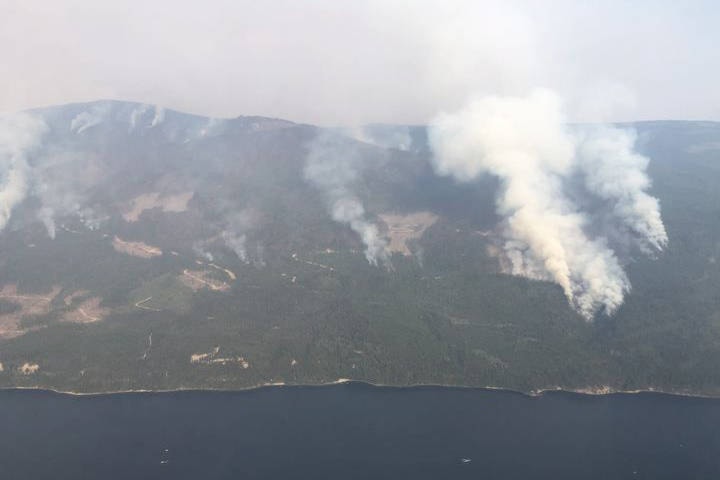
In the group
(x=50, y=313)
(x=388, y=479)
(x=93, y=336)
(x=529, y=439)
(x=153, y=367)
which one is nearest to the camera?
(x=388, y=479)

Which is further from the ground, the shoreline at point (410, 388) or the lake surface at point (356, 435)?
the shoreline at point (410, 388)

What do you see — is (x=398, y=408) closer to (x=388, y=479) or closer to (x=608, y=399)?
(x=388, y=479)

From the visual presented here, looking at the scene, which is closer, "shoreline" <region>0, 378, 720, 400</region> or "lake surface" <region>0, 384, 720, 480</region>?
"lake surface" <region>0, 384, 720, 480</region>

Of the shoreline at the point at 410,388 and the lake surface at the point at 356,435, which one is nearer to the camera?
the lake surface at the point at 356,435

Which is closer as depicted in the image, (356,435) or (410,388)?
(356,435)

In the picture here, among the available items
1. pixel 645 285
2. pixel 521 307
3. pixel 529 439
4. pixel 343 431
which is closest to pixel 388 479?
pixel 343 431

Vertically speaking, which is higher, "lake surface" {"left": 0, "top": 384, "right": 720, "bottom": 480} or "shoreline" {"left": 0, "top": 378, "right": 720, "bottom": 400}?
"shoreline" {"left": 0, "top": 378, "right": 720, "bottom": 400}

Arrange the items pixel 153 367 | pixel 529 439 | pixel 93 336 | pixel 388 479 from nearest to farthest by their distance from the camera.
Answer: pixel 388 479 < pixel 529 439 < pixel 153 367 < pixel 93 336

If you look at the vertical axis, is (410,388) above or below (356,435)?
above
